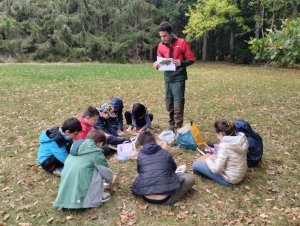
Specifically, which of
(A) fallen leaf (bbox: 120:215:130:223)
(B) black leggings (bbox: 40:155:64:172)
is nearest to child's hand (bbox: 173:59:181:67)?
(B) black leggings (bbox: 40:155:64:172)

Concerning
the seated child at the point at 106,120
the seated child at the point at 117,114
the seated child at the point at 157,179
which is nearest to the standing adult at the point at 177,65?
the seated child at the point at 117,114

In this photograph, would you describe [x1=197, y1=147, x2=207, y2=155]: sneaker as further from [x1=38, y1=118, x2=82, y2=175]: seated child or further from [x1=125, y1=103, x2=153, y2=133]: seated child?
[x1=38, y1=118, x2=82, y2=175]: seated child

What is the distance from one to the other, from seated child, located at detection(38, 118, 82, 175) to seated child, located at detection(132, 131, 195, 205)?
42.2 inches

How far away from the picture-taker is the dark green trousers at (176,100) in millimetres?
5113

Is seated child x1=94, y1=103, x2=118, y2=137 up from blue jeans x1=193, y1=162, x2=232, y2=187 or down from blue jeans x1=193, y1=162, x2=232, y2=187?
up

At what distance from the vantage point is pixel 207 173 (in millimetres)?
3898

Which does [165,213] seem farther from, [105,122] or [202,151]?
[105,122]

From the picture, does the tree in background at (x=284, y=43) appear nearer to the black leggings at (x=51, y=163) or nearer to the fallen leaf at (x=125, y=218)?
the fallen leaf at (x=125, y=218)

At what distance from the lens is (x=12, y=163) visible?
4.41 metres

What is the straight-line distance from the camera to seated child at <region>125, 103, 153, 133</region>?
550 centimetres

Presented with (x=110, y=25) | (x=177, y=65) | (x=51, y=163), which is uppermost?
(x=110, y=25)

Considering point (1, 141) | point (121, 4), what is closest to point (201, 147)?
point (1, 141)

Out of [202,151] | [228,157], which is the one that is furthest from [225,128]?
[202,151]

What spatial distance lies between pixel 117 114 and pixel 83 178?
2.81 metres
